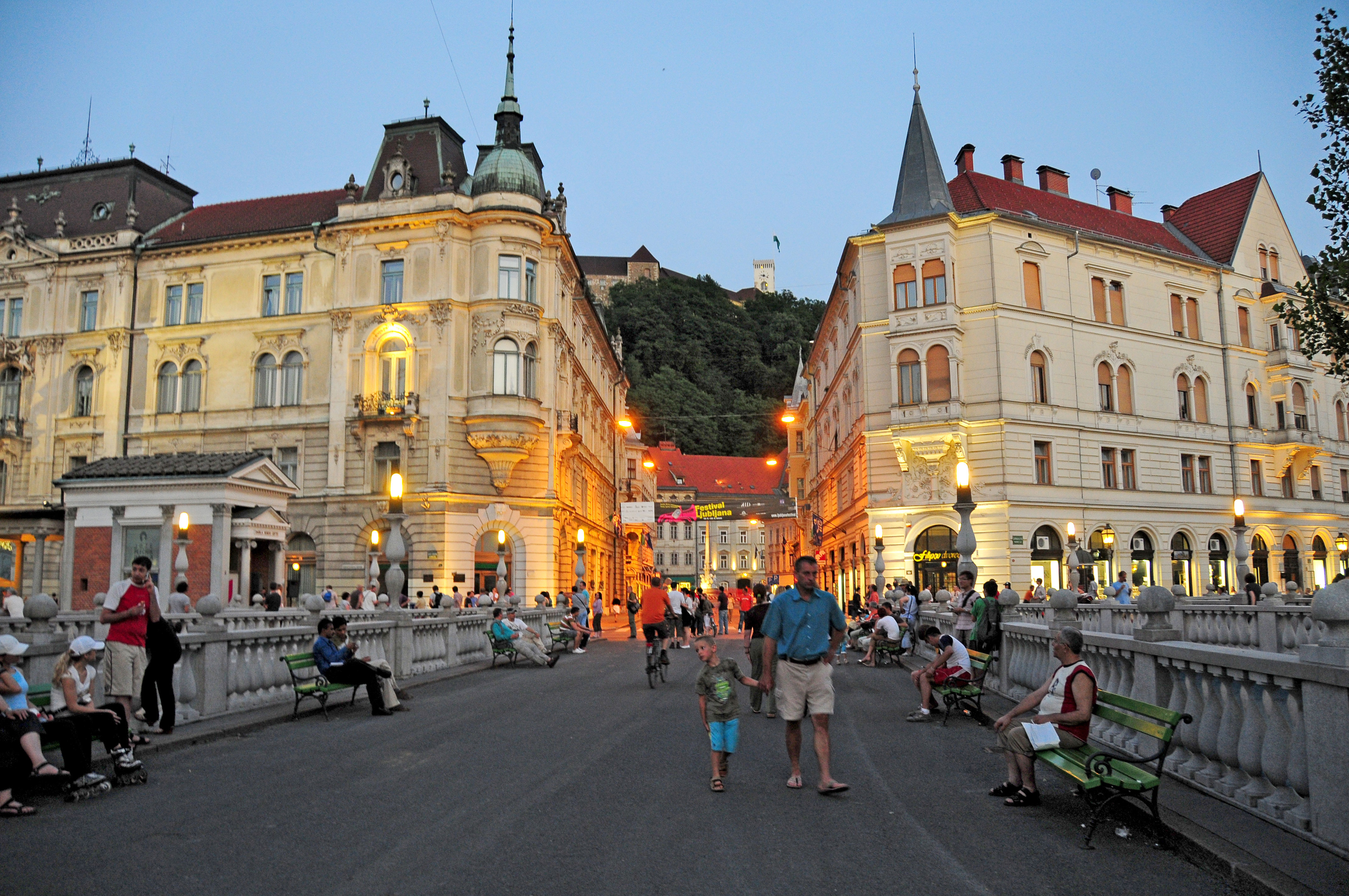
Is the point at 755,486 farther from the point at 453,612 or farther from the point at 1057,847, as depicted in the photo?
the point at 1057,847

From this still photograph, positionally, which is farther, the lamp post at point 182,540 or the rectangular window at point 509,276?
the rectangular window at point 509,276

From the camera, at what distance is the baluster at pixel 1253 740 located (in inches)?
251

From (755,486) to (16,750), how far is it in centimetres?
9331

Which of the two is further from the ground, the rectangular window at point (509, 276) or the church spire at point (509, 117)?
Result: the church spire at point (509, 117)

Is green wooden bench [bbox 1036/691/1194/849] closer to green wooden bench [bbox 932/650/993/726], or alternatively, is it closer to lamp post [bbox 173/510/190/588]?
green wooden bench [bbox 932/650/993/726]

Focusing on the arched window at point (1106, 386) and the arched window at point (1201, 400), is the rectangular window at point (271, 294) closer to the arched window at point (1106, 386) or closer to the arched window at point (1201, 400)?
the arched window at point (1106, 386)

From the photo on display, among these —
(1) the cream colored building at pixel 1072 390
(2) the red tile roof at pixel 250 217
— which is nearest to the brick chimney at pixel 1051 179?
(1) the cream colored building at pixel 1072 390

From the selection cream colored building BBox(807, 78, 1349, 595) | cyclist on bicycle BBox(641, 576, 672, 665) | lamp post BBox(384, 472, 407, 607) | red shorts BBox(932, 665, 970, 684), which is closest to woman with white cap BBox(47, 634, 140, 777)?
red shorts BBox(932, 665, 970, 684)

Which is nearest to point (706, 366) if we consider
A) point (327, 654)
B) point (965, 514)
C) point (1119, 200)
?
point (1119, 200)

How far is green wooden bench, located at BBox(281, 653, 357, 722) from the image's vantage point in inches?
504

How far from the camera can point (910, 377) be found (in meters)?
39.0

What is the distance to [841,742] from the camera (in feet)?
35.1

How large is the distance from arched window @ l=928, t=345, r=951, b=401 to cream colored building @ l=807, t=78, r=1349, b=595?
0.33ft

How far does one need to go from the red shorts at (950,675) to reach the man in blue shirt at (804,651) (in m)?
4.49
